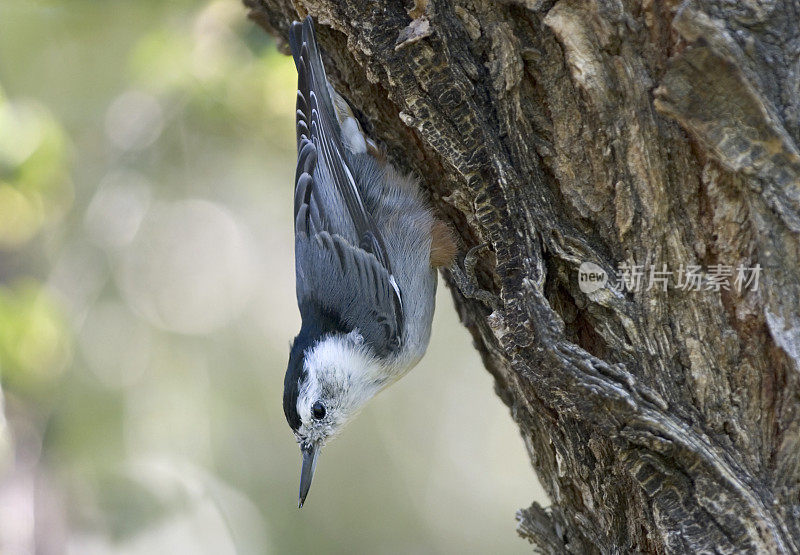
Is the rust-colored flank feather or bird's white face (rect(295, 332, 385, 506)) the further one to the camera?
bird's white face (rect(295, 332, 385, 506))

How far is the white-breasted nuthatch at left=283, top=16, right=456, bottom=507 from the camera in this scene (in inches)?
105

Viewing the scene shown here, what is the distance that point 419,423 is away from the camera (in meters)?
5.38

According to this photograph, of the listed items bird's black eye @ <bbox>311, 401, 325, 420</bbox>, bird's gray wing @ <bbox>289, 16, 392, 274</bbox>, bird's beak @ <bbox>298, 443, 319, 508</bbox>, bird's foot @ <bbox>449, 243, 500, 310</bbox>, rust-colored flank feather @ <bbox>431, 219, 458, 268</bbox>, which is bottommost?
bird's beak @ <bbox>298, 443, 319, 508</bbox>

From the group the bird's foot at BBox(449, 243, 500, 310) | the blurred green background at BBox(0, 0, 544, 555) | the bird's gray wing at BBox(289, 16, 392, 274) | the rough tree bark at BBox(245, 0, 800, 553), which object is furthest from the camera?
the blurred green background at BBox(0, 0, 544, 555)

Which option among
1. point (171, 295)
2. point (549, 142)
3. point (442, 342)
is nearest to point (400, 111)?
point (549, 142)

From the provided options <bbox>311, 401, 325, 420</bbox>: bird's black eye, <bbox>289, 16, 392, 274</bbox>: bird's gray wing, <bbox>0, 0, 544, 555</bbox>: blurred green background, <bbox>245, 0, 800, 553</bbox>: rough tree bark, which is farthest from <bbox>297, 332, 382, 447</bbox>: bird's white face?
<bbox>0, 0, 544, 555</bbox>: blurred green background

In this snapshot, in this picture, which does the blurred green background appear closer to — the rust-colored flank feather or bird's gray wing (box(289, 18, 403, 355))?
bird's gray wing (box(289, 18, 403, 355))

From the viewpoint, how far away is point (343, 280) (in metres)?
2.71

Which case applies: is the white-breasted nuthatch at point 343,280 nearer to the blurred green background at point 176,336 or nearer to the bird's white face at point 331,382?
the bird's white face at point 331,382

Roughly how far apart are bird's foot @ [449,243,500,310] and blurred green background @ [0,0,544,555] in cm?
155

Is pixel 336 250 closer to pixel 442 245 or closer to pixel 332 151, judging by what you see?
pixel 332 151

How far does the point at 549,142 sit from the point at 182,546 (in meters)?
3.18

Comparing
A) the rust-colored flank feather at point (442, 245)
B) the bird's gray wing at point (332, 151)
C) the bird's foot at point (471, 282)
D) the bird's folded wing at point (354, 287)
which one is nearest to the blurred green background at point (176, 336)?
the bird's gray wing at point (332, 151)

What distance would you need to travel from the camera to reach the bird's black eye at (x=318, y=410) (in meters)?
2.65
